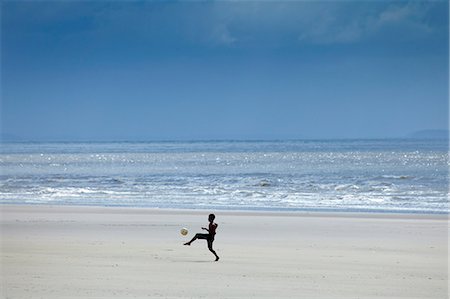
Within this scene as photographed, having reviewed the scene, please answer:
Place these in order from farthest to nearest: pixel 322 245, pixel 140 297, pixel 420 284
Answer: pixel 322 245 < pixel 420 284 < pixel 140 297

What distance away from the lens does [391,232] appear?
17469mm

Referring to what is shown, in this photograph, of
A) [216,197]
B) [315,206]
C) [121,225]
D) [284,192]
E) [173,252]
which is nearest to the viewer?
[173,252]

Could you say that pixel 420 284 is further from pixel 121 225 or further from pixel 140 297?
pixel 121 225

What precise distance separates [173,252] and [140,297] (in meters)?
3.82

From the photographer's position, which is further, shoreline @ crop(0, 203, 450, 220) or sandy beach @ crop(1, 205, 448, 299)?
shoreline @ crop(0, 203, 450, 220)

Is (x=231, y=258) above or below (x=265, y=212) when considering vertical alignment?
above

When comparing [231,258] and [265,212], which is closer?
[231,258]

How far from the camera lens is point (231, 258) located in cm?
1330

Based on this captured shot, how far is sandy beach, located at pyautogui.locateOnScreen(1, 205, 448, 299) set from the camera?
10742mm

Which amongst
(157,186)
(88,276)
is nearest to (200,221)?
(88,276)

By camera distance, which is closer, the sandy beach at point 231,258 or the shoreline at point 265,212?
the sandy beach at point 231,258

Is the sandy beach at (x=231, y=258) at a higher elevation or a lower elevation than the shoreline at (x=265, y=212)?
higher

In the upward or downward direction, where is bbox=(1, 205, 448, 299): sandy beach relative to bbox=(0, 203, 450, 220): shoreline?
upward

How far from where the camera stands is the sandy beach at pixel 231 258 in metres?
10.7
